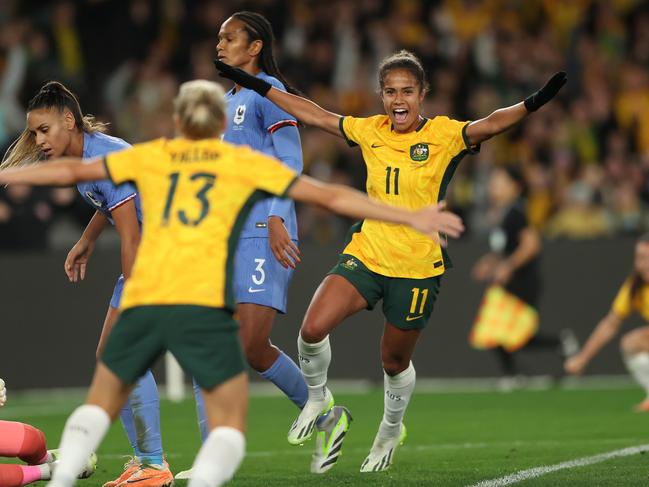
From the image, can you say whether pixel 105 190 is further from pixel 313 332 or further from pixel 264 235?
pixel 313 332

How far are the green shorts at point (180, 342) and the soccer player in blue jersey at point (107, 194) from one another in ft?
4.75

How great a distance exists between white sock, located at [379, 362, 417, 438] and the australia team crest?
1.33m

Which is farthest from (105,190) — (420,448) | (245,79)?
(420,448)

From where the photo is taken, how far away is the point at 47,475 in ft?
23.0

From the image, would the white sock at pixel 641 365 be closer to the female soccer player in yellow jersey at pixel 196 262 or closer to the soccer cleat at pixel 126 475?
the soccer cleat at pixel 126 475

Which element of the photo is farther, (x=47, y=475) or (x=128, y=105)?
(x=128, y=105)

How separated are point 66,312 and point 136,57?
171 inches

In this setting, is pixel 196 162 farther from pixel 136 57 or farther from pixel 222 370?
pixel 136 57

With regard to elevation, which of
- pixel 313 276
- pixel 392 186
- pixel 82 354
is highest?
pixel 392 186

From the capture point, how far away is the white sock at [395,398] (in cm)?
825

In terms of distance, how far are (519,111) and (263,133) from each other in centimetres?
153

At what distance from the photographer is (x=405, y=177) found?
25.6ft

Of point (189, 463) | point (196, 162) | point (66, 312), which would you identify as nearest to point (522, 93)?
point (66, 312)

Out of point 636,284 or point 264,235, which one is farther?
point 636,284
